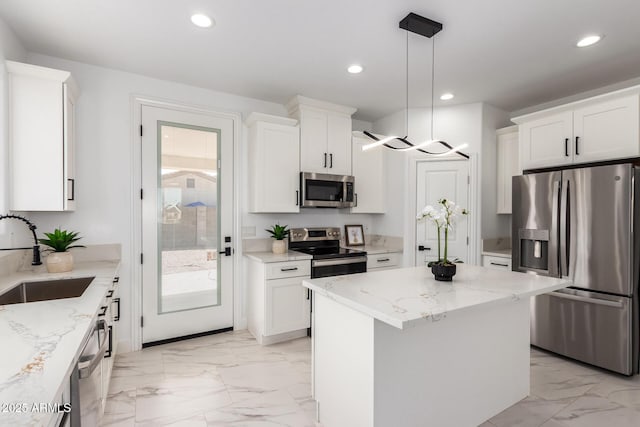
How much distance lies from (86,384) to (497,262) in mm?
3781

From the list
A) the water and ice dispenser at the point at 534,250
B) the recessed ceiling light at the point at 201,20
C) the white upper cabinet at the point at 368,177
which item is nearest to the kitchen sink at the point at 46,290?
the recessed ceiling light at the point at 201,20

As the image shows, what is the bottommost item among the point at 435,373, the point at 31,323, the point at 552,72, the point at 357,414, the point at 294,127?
the point at 357,414

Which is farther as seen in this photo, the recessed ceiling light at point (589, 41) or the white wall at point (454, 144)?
the white wall at point (454, 144)

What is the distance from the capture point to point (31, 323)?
1.33 metres

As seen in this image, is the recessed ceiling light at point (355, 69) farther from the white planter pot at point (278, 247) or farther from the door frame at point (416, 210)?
the white planter pot at point (278, 247)

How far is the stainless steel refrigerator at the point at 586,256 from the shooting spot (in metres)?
2.54

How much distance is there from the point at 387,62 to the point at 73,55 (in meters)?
2.74

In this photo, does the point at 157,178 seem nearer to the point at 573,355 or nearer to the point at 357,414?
the point at 357,414

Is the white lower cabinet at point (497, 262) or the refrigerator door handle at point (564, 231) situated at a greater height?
the refrigerator door handle at point (564, 231)

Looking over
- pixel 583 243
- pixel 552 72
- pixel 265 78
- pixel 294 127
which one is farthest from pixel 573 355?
pixel 265 78

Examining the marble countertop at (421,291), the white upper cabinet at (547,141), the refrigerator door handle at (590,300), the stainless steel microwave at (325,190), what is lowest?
the refrigerator door handle at (590,300)

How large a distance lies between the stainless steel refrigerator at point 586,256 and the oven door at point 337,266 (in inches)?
63.8

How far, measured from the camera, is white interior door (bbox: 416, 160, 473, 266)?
385 centimetres

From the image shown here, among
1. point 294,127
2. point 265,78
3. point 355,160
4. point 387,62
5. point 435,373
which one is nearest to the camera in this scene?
point 435,373
